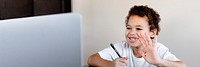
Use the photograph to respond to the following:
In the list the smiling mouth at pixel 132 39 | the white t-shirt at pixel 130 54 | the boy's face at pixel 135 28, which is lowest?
the white t-shirt at pixel 130 54

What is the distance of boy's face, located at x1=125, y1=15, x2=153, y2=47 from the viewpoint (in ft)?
3.98

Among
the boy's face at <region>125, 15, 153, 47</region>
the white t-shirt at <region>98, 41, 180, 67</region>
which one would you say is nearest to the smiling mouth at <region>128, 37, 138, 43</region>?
the boy's face at <region>125, 15, 153, 47</region>

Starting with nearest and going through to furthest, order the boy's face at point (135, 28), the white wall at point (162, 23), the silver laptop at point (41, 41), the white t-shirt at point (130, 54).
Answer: the silver laptop at point (41, 41)
the boy's face at point (135, 28)
the white t-shirt at point (130, 54)
the white wall at point (162, 23)

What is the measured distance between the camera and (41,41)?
2.43 feet

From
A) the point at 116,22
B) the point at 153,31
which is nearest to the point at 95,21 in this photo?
the point at 116,22

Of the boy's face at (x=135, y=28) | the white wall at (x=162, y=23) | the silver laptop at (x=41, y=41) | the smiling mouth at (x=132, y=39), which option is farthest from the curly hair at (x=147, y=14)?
the silver laptop at (x=41, y=41)

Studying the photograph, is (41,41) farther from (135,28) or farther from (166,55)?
(166,55)

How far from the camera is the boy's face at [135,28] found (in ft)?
3.98

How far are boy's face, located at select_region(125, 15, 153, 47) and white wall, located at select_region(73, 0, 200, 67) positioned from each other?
0.38 m

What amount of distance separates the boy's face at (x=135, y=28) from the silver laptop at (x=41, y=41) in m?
0.40

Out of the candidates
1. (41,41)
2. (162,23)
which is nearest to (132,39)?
(41,41)

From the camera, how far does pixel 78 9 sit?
2426 mm

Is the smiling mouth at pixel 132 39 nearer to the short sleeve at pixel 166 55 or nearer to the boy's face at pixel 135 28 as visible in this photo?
the boy's face at pixel 135 28

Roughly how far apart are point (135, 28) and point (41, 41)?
612 millimetres
